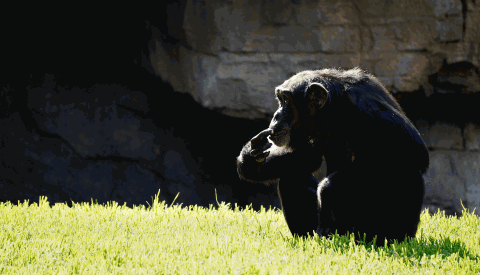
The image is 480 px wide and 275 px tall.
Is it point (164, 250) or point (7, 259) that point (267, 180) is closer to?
point (164, 250)

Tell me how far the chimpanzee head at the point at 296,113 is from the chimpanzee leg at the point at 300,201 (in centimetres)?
26

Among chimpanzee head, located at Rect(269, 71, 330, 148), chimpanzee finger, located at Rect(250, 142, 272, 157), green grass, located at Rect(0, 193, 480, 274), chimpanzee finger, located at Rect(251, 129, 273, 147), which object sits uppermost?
chimpanzee head, located at Rect(269, 71, 330, 148)

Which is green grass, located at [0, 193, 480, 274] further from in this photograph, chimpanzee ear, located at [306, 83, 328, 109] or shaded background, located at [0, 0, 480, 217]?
shaded background, located at [0, 0, 480, 217]

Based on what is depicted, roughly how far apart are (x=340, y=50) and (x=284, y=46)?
2.72 ft

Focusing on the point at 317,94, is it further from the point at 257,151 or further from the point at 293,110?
the point at 257,151

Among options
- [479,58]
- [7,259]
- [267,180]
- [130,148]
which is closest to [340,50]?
[479,58]

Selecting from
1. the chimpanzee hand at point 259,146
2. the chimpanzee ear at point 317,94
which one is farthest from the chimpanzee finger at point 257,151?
the chimpanzee ear at point 317,94

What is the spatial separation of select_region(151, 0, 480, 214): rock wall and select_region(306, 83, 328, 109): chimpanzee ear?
4025mm

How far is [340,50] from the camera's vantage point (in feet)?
22.4

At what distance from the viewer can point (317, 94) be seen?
280 centimetres

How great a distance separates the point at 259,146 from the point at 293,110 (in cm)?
31

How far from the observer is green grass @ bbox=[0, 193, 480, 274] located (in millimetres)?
2303

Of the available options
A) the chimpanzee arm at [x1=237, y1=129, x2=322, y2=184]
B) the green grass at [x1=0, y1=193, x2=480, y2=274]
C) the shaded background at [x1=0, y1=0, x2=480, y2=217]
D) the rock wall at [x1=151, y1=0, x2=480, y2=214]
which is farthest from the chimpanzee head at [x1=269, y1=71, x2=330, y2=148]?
the rock wall at [x1=151, y1=0, x2=480, y2=214]

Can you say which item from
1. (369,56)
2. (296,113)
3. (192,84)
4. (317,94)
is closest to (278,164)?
(296,113)
